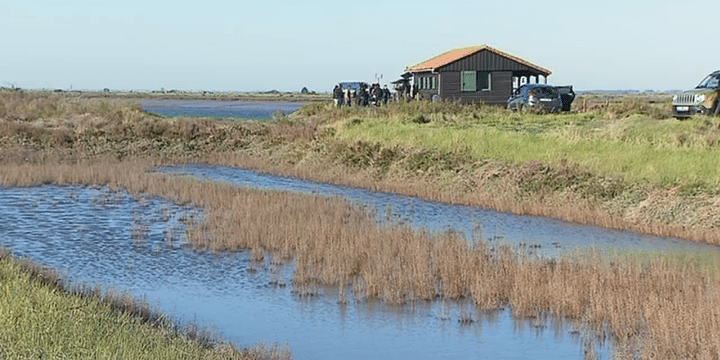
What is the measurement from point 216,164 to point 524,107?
635 inches

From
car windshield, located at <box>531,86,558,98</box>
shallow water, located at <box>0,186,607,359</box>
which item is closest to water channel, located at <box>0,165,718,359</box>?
shallow water, located at <box>0,186,607,359</box>

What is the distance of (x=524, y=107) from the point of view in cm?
4700

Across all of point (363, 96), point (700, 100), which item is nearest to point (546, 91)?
point (700, 100)

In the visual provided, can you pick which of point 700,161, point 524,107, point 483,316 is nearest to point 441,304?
point 483,316

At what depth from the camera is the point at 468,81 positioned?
5709 centimetres

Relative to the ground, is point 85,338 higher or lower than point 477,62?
lower

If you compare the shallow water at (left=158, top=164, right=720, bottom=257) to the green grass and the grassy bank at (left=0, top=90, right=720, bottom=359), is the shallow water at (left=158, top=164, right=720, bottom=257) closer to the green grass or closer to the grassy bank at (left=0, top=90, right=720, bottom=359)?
the grassy bank at (left=0, top=90, right=720, bottom=359)

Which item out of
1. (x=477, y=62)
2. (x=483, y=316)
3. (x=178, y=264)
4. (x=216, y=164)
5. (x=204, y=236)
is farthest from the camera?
(x=477, y=62)

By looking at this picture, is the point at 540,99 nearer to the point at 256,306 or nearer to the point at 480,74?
the point at 480,74

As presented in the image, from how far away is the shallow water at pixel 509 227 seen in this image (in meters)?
19.3

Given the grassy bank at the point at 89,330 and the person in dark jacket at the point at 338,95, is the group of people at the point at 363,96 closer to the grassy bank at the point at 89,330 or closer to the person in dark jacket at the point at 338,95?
the person in dark jacket at the point at 338,95

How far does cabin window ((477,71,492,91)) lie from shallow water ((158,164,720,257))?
A: 89.6ft

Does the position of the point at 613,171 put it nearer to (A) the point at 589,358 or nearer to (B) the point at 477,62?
(A) the point at 589,358

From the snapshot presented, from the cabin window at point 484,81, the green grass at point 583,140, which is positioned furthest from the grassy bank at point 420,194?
the cabin window at point 484,81
